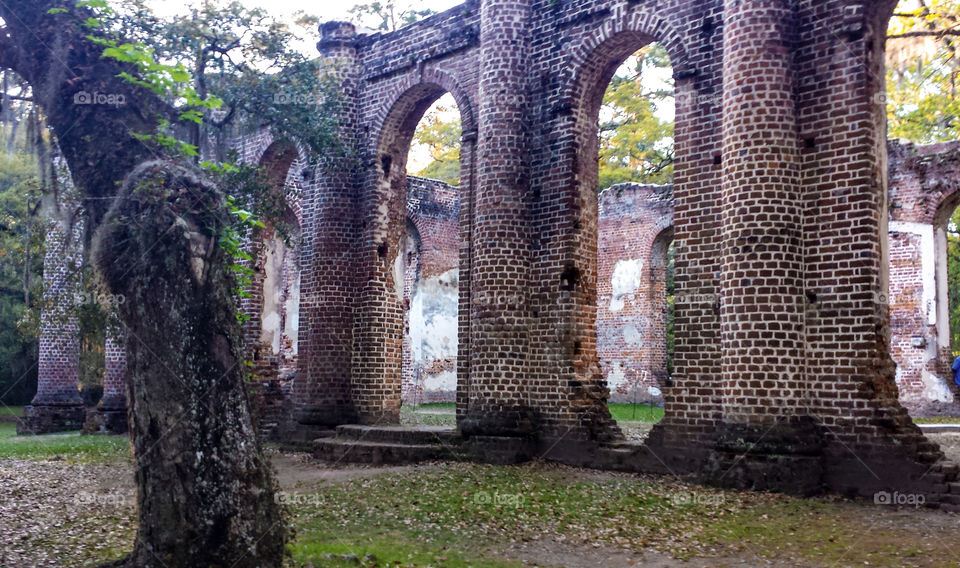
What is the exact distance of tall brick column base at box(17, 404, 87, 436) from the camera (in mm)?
20266

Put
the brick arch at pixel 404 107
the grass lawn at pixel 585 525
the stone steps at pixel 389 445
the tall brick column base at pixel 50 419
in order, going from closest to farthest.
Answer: the grass lawn at pixel 585 525 < the stone steps at pixel 389 445 < the brick arch at pixel 404 107 < the tall brick column base at pixel 50 419

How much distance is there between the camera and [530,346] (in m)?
12.1

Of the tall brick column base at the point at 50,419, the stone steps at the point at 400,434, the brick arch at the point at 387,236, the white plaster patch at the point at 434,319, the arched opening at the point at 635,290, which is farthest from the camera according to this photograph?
A: the white plaster patch at the point at 434,319

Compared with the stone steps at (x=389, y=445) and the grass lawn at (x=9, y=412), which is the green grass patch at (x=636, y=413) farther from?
the grass lawn at (x=9, y=412)

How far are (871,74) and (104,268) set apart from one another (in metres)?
8.24

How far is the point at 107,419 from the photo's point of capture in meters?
19.1

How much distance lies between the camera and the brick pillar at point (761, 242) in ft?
29.5

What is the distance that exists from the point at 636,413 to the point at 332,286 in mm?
9151

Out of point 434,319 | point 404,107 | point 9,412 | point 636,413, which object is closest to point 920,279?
point 636,413

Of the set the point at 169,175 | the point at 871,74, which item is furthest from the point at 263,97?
the point at 871,74

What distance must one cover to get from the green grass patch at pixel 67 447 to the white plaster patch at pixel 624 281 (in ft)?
45.8

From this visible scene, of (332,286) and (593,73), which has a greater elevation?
(593,73)

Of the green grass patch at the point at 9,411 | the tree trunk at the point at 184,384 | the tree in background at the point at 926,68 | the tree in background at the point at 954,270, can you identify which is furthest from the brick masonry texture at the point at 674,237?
the tree in background at the point at 954,270

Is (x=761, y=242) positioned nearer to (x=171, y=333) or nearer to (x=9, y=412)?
(x=171, y=333)
